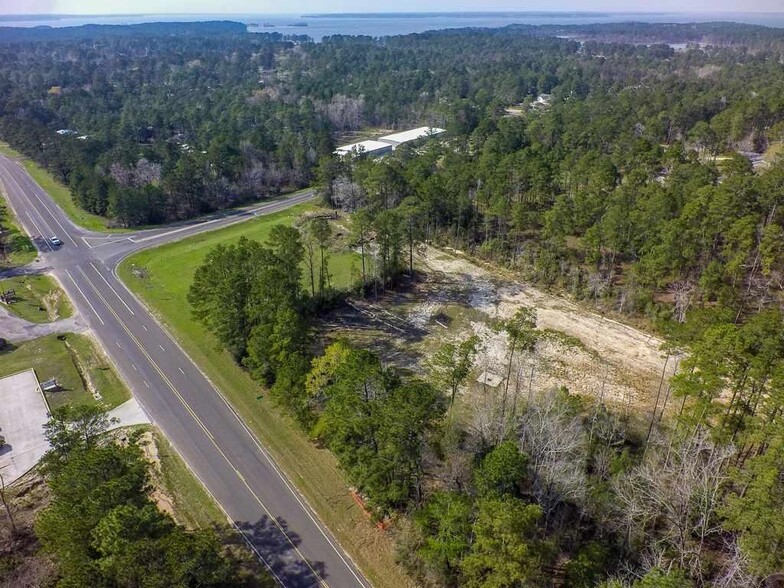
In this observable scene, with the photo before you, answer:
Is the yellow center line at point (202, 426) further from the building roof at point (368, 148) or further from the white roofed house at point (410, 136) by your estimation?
the white roofed house at point (410, 136)

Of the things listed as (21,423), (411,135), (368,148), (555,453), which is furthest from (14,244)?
(411,135)

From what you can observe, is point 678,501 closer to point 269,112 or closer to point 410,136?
point 410,136

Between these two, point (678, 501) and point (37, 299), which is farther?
point (37, 299)

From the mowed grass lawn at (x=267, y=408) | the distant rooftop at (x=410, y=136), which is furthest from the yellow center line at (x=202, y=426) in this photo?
the distant rooftop at (x=410, y=136)

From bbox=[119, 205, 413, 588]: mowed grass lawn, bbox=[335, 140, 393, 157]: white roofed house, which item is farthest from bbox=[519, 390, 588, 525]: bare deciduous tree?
bbox=[335, 140, 393, 157]: white roofed house

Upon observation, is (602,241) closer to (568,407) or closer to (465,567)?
(568,407)

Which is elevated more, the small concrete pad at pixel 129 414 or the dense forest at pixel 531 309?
the dense forest at pixel 531 309

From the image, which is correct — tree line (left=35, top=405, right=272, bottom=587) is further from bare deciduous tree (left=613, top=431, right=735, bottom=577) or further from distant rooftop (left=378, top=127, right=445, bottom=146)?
distant rooftop (left=378, top=127, right=445, bottom=146)
